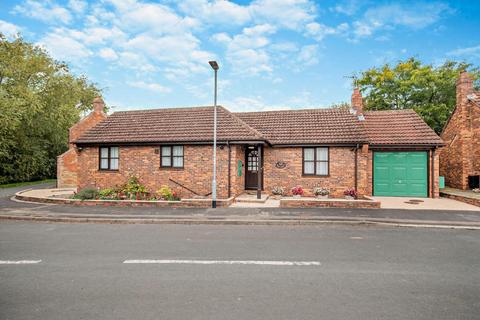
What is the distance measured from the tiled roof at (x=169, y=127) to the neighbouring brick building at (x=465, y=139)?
13573mm

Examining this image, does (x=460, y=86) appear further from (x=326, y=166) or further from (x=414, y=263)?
(x=414, y=263)

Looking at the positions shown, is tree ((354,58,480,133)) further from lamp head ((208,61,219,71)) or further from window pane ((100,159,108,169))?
window pane ((100,159,108,169))

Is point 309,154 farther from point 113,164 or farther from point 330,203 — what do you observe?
point 113,164

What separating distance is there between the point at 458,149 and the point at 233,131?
1502cm

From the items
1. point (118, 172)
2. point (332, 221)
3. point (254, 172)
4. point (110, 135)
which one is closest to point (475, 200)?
point (332, 221)

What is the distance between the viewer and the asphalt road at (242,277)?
345cm

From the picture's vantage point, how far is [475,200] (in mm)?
11812

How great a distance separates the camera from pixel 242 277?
14.8ft

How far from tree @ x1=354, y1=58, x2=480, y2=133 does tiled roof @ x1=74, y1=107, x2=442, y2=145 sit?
7480 mm

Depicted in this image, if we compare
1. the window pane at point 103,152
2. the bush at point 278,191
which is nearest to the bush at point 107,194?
the window pane at point 103,152

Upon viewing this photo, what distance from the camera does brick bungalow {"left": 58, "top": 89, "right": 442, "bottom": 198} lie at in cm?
1358

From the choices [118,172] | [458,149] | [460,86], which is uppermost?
[460,86]

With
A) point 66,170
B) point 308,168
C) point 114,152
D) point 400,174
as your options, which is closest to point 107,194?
point 114,152

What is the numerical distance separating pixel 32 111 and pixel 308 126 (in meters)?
22.9
